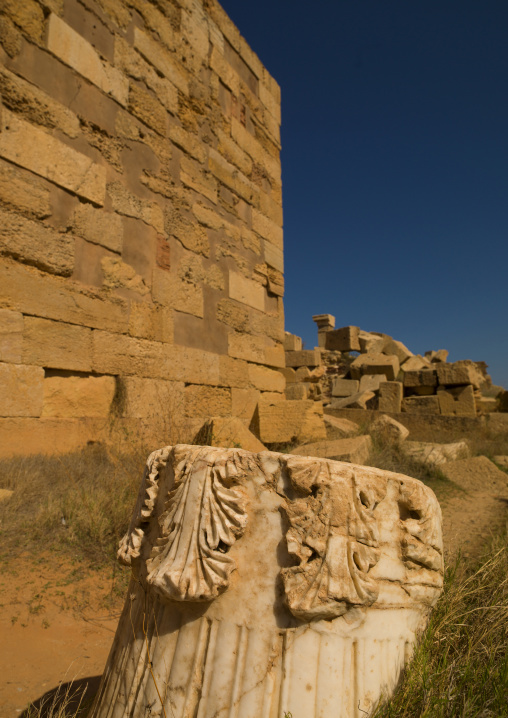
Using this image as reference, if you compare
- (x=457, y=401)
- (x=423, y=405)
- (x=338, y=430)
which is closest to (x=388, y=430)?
(x=338, y=430)

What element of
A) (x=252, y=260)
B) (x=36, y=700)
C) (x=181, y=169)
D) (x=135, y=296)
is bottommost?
(x=36, y=700)

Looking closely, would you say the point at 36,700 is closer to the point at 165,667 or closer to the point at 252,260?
the point at 165,667

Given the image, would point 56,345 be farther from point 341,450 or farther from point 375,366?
point 375,366

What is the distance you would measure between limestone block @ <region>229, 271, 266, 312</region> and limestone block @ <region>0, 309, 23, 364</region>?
287cm

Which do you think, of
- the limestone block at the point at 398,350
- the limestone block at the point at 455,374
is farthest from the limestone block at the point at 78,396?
the limestone block at the point at 398,350

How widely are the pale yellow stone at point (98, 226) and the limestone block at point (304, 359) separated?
9.17 m

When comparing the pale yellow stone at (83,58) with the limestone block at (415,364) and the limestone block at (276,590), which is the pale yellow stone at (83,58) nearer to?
the limestone block at (276,590)

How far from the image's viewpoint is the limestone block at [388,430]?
7.34 m

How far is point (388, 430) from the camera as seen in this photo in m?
7.51

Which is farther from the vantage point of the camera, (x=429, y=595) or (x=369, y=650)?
(x=429, y=595)

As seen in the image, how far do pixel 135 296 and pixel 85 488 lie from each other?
6.74 ft

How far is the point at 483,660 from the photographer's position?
1.75 meters

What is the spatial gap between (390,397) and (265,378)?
5393 mm

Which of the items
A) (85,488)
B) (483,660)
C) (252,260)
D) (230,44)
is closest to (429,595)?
(483,660)
